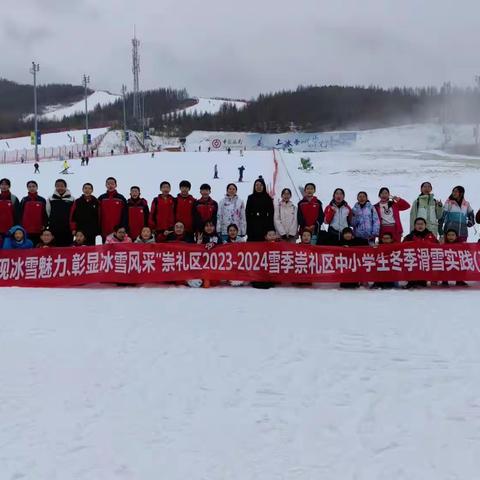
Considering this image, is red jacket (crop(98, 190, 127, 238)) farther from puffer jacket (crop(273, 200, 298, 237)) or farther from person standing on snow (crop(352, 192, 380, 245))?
person standing on snow (crop(352, 192, 380, 245))

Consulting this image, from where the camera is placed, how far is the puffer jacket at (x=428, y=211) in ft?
26.4

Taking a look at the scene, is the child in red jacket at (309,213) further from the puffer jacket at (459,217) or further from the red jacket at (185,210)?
the puffer jacket at (459,217)

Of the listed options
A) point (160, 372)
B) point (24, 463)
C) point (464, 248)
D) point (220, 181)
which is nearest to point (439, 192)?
point (220, 181)

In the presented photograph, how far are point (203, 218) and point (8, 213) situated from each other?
288 cm

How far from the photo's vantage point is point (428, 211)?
8070 millimetres

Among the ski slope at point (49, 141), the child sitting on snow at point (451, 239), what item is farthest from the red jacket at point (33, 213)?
the ski slope at point (49, 141)

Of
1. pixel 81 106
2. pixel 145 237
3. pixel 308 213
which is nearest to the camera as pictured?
pixel 145 237

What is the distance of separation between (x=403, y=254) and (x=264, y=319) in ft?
8.36

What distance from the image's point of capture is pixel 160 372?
4.52 m

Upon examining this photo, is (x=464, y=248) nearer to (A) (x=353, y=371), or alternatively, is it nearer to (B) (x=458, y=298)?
(B) (x=458, y=298)

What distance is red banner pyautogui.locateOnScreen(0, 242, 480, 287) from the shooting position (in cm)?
747

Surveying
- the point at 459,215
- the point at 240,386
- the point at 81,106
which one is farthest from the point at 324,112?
the point at 240,386

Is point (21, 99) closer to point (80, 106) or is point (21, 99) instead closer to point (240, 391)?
point (80, 106)

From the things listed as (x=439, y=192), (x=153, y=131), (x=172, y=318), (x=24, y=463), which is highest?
(x=153, y=131)
